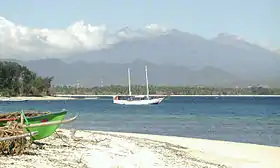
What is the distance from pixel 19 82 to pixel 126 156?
14144cm

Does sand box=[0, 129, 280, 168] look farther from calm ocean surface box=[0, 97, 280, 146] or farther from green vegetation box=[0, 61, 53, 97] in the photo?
green vegetation box=[0, 61, 53, 97]

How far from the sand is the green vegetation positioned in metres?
131

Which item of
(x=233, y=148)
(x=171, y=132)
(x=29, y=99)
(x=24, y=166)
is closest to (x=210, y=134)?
(x=171, y=132)

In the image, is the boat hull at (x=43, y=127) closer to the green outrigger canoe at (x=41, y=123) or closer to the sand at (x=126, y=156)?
the green outrigger canoe at (x=41, y=123)

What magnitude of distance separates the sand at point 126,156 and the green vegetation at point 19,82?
131 m

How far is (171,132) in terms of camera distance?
3725 cm

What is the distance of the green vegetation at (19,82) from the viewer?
489 ft

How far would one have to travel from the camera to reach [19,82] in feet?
507

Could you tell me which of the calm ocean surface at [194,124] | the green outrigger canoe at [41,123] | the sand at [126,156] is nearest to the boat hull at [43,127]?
the green outrigger canoe at [41,123]

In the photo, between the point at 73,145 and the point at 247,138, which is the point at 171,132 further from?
the point at 73,145

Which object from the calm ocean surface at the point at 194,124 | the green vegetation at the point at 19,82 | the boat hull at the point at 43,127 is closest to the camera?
the boat hull at the point at 43,127

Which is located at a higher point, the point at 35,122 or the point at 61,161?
the point at 35,122

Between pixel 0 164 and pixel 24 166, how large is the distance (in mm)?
681

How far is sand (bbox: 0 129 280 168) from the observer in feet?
51.6
